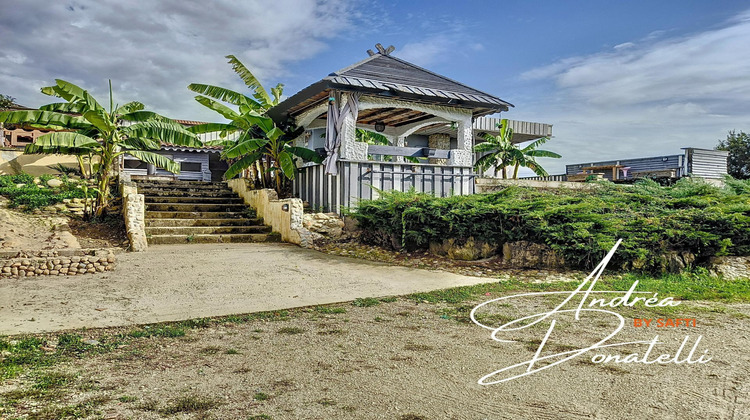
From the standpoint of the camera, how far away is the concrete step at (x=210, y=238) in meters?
11.3

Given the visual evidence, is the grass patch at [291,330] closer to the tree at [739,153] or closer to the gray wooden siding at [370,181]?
the gray wooden siding at [370,181]

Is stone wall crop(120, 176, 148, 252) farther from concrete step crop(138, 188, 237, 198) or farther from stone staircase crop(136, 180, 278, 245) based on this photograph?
concrete step crop(138, 188, 237, 198)

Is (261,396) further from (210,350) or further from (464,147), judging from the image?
(464,147)

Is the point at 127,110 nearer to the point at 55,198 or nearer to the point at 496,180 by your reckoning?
the point at 55,198

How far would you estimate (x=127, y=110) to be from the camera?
13461mm

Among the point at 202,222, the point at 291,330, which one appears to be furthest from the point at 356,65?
the point at 291,330

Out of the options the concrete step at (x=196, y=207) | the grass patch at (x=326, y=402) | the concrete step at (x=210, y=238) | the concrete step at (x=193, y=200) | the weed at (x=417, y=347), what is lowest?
the weed at (x=417, y=347)

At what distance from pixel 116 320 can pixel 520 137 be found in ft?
69.6

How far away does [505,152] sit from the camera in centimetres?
2119

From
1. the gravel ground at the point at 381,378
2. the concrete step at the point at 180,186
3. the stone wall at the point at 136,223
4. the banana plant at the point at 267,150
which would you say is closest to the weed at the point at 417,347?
the gravel ground at the point at 381,378

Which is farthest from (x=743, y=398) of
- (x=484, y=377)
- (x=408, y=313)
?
(x=408, y=313)

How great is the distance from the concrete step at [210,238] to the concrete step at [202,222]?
0.82m

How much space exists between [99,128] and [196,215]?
10.0 feet

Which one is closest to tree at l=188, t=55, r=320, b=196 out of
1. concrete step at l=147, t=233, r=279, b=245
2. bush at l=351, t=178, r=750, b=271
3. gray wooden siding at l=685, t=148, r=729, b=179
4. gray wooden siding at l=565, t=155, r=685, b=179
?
concrete step at l=147, t=233, r=279, b=245
